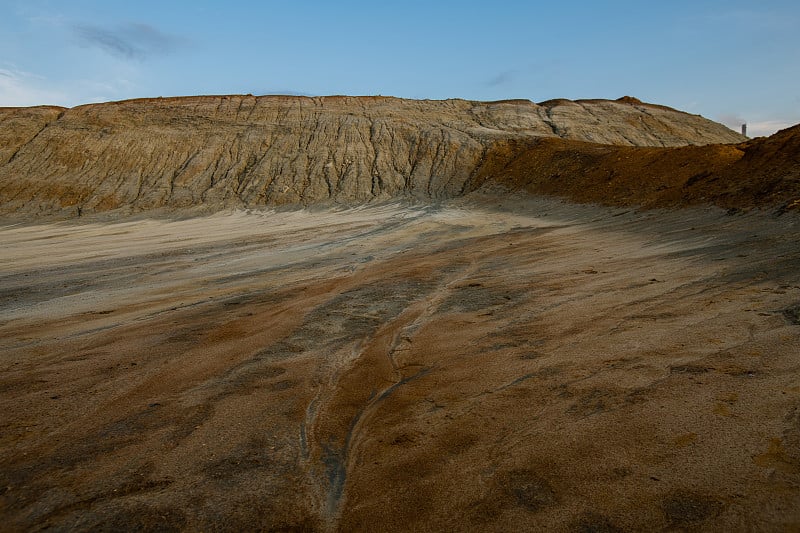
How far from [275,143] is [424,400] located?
3216 cm

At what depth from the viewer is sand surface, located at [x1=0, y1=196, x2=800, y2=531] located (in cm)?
285

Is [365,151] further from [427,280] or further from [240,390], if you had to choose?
[240,390]

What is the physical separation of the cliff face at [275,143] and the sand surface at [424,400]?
21.3 meters

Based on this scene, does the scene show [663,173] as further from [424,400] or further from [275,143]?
[275,143]

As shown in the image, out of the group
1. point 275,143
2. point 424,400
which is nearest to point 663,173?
point 424,400

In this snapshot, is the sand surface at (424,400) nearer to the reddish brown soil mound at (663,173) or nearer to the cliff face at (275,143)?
the reddish brown soil mound at (663,173)

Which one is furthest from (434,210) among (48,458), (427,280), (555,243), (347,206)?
(48,458)

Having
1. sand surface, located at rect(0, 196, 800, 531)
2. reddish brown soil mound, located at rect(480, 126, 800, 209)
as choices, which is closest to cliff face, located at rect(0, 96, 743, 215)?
reddish brown soil mound, located at rect(480, 126, 800, 209)

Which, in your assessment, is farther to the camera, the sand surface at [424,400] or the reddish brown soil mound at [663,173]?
the reddish brown soil mound at [663,173]

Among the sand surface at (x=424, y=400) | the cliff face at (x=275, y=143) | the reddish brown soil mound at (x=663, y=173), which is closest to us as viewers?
the sand surface at (x=424, y=400)

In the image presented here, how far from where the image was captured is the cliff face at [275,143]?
1187 inches

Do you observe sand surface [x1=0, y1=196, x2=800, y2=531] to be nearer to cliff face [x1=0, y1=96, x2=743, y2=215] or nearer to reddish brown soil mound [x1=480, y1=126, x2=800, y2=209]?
reddish brown soil mound [x1=480, y1=126, x2=800, y2=209]

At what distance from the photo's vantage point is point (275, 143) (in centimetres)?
3400

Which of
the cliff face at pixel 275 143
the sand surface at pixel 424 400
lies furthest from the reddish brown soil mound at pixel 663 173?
the sand surface at pixel 424 400
